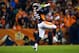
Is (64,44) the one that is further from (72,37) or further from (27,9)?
(27,9)

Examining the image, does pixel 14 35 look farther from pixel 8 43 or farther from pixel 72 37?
pixel 72 37

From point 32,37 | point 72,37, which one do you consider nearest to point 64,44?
point 72,37

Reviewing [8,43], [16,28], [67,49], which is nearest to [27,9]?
[16,28]

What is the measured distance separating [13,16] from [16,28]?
A: 116 centimetres

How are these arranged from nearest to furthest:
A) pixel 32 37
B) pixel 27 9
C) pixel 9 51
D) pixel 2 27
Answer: pixel 9 51, pixel 32 37, pixel 2 27, pixel 27 9

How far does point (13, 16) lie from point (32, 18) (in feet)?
3.56

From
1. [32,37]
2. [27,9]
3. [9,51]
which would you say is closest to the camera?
[9,51]

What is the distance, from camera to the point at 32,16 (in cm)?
1502

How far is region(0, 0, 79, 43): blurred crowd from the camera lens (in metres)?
14.3

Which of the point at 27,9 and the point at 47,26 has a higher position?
the point at 27,9

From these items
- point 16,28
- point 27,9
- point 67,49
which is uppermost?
point 27,9

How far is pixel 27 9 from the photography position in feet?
52.1

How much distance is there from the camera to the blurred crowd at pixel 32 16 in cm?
1432

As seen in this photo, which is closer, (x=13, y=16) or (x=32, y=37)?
(x=32, y=37)
